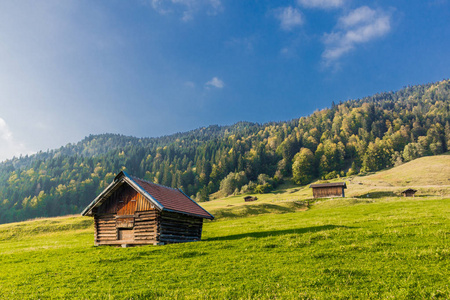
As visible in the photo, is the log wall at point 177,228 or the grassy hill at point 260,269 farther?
the log wall at point 177,228

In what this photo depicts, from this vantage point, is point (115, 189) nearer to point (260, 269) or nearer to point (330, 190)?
point (260, 269)

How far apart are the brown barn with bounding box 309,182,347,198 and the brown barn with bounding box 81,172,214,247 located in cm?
7138

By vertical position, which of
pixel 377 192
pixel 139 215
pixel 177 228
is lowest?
pixel 377 192

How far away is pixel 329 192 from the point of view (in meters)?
87.0

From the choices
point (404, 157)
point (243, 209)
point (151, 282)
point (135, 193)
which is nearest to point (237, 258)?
point (151, 282)

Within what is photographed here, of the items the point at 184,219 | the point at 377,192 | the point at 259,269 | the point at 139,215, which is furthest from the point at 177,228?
the point at 377,192

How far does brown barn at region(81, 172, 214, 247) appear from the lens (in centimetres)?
2280

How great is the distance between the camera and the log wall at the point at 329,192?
85.4 metres

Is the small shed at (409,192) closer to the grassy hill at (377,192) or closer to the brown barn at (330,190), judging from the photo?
the grassy hill at (377,192)

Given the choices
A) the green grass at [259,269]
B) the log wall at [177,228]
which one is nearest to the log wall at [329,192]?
the green grass at [259,269]

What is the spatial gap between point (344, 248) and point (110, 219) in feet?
68.4

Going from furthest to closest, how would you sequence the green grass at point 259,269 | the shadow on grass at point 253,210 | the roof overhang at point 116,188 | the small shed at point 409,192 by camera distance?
the small shed at point 409,192, the shadow on grass at point 253,210, the roof overhang at point 116,188, the green grass at point 259,269

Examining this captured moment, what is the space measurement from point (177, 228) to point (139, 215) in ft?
12.4

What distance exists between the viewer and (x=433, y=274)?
1070 centimetres
